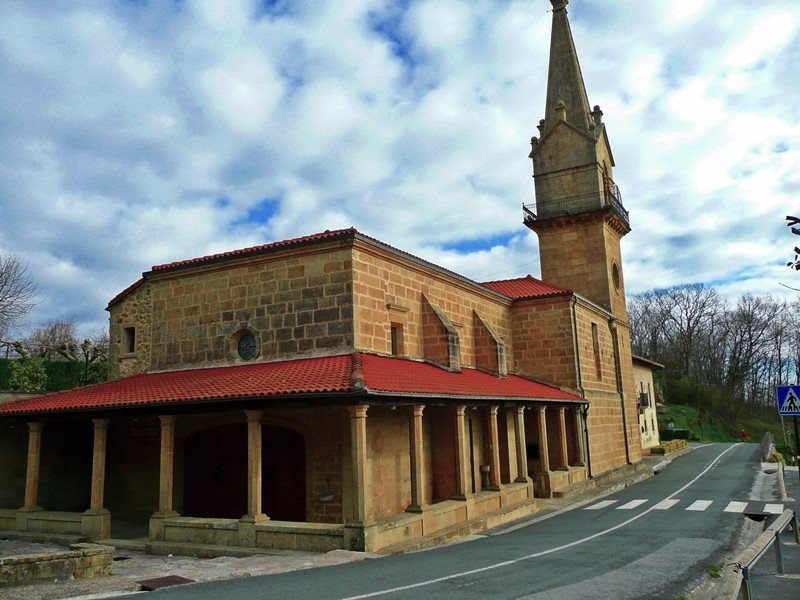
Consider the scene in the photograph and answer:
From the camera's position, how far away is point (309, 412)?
48.3 ft

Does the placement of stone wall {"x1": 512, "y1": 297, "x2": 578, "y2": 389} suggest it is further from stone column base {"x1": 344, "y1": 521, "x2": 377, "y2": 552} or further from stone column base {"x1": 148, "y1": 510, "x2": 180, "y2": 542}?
stone column base {"x1": 148, "y1": 510, "x2": 180, "y2": 542}

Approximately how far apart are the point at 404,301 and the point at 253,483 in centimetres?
714

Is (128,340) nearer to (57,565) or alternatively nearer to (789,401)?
(57,565)

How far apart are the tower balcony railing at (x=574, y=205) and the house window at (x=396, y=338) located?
50.3 ft

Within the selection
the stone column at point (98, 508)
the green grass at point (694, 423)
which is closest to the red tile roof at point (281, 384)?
the stone column at point (98, 508)

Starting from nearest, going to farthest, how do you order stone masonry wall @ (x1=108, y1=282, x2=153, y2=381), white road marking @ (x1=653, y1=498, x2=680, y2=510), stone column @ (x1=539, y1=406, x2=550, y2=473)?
white road marking @ (x1=653, y1=498, x2=680, y2=510) → stone masonry wall @ (x1=108, y1=282, x2=153, y2=381) → stone column @ (x1=539, y1=406, x2=550, y2=473)

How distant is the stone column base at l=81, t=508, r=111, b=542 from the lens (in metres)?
14.1

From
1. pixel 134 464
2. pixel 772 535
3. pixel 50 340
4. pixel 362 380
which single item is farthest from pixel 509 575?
pixel 50 340

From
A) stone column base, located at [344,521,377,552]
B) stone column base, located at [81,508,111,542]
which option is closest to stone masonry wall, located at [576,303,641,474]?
stone column base, located at [344,521,377,552]

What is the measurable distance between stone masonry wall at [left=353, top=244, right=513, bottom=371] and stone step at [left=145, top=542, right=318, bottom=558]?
17.7 ft

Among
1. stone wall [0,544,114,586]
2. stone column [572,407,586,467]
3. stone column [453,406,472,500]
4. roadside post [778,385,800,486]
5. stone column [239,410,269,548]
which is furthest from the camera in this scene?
stone column [572,407,586,467]

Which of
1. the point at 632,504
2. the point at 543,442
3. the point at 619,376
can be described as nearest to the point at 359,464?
the point at 543,442

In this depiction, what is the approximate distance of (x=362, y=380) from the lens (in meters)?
11.8

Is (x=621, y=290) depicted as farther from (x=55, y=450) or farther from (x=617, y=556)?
(x=55, y=450)
